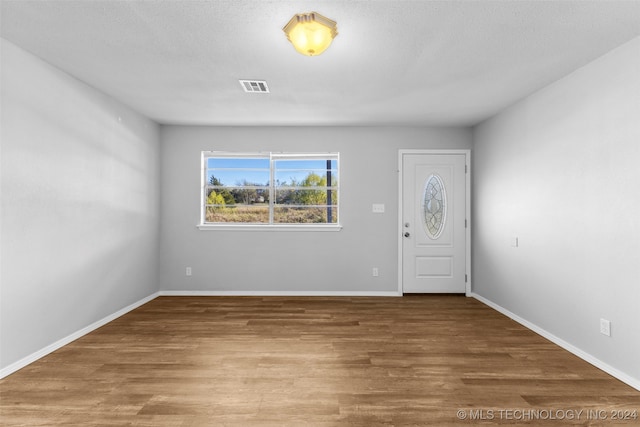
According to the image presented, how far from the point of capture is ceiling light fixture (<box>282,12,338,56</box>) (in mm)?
2014

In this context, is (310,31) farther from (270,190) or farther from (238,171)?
(238,171)

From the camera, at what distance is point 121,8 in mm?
2072

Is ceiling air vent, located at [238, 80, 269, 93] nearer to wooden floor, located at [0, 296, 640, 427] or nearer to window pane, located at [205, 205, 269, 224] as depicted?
window pane, located at [205, 205, 269, 224]

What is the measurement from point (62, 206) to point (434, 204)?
4.52 metres

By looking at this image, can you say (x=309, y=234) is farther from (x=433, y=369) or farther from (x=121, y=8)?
(x=121, y=8)

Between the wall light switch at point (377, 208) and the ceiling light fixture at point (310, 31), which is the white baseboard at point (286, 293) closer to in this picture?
the wall light switch at point (377, 208)

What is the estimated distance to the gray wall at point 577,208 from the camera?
2449mm

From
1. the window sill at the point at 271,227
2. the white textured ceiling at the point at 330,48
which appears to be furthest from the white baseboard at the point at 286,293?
the white textured ceiling at the point at 330,48

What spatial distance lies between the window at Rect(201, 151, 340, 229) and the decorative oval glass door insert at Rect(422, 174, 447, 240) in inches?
53.2

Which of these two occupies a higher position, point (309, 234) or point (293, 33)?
point (293, 33)

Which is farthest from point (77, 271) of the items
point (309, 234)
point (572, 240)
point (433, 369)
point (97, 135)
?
A: point (572, 240)

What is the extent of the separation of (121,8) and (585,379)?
414 cm

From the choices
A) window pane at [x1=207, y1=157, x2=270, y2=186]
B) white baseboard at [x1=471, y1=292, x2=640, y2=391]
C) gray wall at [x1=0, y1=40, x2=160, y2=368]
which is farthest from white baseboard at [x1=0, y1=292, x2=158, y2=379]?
white baseboard at [x1=471, y1=292, x2=640, y2=391]

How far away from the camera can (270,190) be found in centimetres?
502
